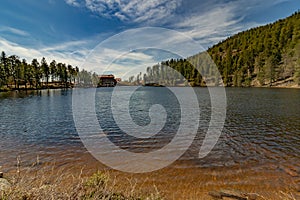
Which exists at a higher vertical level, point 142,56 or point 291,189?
point 142,56

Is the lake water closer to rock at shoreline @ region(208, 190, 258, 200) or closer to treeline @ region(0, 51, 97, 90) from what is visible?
rock at shoreline @ region(208, 190, 258, 200)

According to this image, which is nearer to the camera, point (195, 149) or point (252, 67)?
point (195, 149)

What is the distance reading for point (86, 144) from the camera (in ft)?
43.1

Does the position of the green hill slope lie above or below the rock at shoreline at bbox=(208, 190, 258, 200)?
above

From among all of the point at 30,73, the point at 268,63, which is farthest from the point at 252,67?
the point at 30,73

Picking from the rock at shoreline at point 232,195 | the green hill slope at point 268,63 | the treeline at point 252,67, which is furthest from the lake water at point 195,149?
the treeline at point 252,67

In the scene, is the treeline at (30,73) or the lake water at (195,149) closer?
the lake water at (195,149)

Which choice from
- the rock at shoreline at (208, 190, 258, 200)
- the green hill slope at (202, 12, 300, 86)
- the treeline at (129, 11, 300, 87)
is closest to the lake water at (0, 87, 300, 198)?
the rock at shoreline at (208, 190, 258, 200)

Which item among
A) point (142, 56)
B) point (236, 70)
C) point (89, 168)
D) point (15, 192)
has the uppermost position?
point (236, 70)

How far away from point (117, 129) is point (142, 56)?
270 inches

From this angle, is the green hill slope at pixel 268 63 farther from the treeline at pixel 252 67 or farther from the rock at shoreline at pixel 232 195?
the rock at shoreline at pixel 232 195

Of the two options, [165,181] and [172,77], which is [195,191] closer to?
[165,181]

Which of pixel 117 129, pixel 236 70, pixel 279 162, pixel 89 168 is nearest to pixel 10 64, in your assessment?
pixel 117 129

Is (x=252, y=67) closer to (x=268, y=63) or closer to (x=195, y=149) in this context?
(x=268, y=63)
